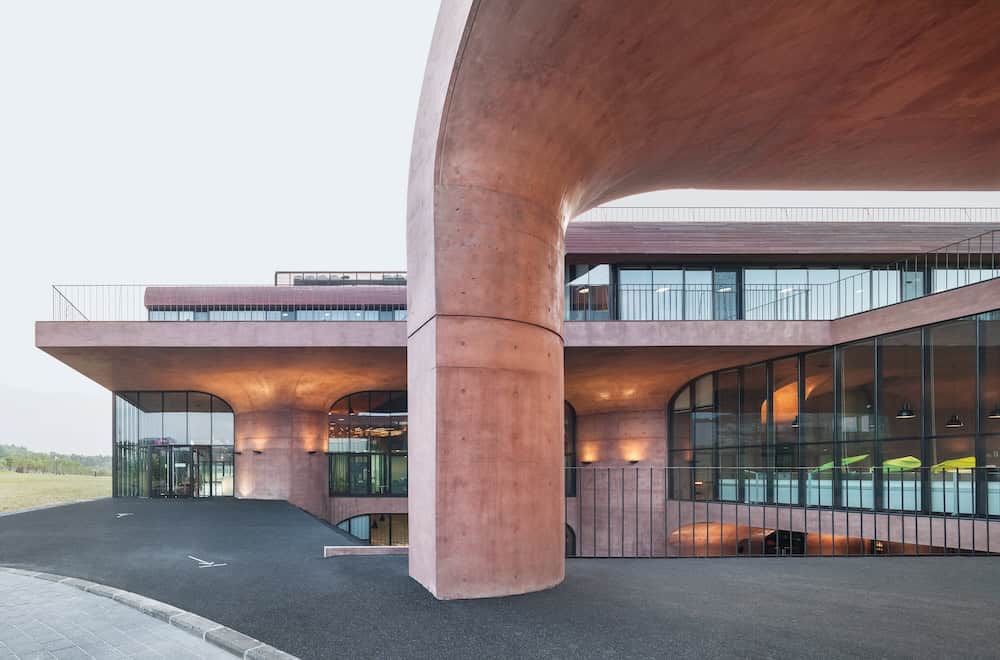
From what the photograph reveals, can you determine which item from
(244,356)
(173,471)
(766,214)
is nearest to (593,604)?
(244,356)

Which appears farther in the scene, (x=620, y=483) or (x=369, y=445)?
(x=369, y=445)

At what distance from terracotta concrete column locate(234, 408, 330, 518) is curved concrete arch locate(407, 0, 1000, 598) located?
1513 centimetres

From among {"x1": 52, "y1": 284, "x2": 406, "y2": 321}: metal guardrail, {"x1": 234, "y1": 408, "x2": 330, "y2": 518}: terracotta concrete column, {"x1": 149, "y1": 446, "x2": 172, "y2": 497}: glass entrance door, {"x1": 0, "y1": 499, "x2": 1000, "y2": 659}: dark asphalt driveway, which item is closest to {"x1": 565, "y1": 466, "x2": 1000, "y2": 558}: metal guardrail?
{"x1": 0, "y1": 499, "x2": 1000, "y2": 659}: dark asphalt driveway

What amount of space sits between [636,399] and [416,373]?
15047 millimetres

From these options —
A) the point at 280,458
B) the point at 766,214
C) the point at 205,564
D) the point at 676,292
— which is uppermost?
the point at 766,214

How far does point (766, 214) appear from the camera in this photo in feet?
86.7

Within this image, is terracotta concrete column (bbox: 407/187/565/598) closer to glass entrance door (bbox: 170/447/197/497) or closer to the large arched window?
the large arched window

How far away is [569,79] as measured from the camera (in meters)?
6.13

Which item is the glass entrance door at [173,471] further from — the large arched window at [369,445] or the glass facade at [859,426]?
the glass facade at [859,426]

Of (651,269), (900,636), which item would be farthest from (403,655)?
(651,269)

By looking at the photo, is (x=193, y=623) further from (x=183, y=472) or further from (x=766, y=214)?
(x=766, y=214)

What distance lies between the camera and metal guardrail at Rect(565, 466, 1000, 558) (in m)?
12.6

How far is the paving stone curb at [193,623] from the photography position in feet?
14.5

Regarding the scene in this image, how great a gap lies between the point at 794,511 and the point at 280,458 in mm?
15174
